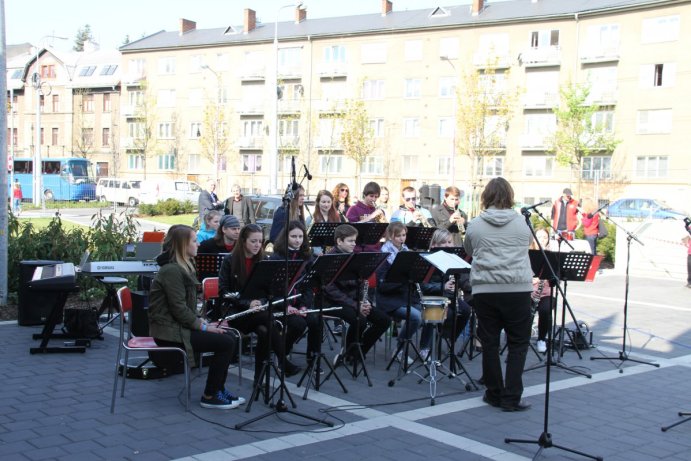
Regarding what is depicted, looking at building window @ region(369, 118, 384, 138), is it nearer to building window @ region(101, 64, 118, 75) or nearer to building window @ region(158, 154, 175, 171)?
building window @ region(158, 154, 175, 171)

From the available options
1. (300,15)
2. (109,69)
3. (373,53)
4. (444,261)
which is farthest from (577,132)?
(109,69)

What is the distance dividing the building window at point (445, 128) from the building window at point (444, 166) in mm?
1674

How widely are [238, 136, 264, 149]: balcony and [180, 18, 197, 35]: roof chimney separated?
1224 centimetres

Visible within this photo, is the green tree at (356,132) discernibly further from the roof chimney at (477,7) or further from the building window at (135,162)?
the building window at (135,162)

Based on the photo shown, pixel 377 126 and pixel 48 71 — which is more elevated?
pixel 48 71

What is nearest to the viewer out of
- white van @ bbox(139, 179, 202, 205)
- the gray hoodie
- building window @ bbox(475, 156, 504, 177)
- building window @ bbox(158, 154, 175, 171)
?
the gray hoodie

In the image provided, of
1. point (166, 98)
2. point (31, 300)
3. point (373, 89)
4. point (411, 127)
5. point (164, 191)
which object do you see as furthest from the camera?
point (166, 98)

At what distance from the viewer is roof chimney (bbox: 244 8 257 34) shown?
6174 cm

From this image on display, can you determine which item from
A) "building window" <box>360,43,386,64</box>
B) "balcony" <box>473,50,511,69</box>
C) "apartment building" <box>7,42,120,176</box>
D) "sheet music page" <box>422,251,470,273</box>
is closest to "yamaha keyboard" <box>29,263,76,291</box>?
"sheet music page" <box>422,251,470,273</box>

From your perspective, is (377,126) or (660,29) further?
(377,126)

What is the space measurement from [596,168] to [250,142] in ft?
94.4

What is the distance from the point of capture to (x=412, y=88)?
54.7 metres

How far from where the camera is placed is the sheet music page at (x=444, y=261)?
7316 mm

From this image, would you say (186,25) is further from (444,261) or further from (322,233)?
(444,261)
